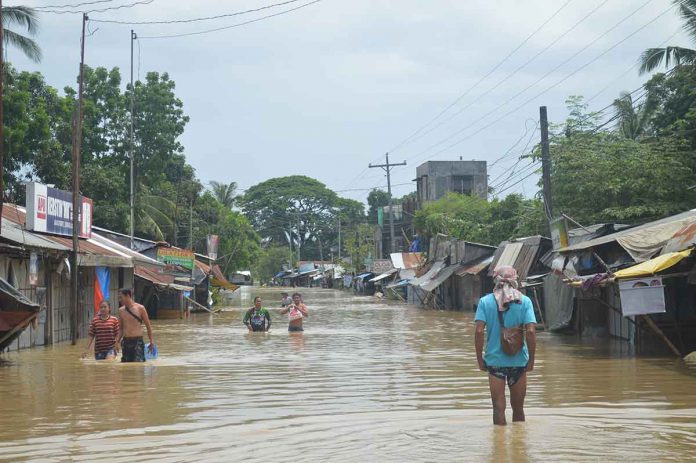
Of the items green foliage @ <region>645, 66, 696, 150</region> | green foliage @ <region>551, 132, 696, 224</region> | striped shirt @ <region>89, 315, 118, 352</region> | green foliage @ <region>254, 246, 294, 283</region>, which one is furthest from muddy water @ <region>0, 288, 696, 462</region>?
green foliage @ <region>254, 246, 294, 283</region>

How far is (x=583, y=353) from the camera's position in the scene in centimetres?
1933

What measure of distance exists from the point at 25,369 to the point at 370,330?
14.7 metres

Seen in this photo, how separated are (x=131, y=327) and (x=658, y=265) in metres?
8.92

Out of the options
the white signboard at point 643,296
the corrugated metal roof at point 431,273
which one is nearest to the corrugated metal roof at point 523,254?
the white signboard at point 643,296

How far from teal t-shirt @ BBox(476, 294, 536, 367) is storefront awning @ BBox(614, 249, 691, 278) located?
7.95m

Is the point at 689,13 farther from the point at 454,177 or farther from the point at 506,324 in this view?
the point at 454,177

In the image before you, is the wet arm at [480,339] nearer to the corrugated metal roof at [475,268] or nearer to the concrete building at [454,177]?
the corrugated metal roof at [475,268]

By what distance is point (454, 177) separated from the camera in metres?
79.4

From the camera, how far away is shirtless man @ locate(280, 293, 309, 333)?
26.0 meters

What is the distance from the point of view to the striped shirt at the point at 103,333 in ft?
54.5

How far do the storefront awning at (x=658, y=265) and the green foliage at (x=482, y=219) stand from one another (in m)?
20.6

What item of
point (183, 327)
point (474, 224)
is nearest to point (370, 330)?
point (183, 327)

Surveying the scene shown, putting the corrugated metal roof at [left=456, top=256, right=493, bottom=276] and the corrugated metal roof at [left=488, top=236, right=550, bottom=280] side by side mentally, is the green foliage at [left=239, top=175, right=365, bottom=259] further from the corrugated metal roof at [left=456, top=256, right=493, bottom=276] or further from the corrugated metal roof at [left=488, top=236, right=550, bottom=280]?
the corrugated metal roof at [left=488, top=236, right=550, bottom=280]

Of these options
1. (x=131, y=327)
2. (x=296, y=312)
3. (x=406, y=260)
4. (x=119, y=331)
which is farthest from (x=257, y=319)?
(x=406, y=260)
